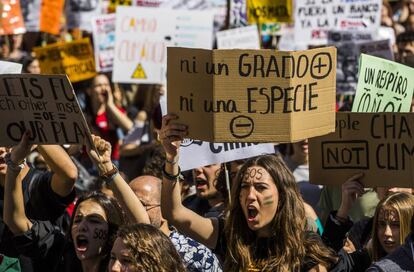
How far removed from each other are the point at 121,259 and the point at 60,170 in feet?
4.54

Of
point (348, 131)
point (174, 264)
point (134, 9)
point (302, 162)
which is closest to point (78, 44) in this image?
point (134, 9)

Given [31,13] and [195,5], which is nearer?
[195,5]

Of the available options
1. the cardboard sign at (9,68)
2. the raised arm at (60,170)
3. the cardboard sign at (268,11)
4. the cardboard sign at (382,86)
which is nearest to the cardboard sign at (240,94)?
the raised arm at (60,170)

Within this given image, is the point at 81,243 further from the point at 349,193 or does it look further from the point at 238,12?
the point at 238,12

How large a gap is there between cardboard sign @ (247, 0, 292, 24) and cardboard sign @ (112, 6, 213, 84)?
2.40 ft

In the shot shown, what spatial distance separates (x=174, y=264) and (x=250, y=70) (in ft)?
3.92

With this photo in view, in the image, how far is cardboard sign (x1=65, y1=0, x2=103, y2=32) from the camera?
1310 cm

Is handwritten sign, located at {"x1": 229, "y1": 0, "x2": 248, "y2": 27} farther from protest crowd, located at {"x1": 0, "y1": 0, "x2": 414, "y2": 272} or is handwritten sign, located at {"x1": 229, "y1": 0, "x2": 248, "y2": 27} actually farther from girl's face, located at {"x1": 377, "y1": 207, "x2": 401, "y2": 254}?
girl's face, located at {"x1": 377, "y1": 207, "x2": 401, "y2": 254}

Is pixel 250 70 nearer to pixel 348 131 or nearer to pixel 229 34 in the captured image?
pixel 348 131

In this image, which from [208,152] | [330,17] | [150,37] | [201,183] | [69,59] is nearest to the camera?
[208,152]

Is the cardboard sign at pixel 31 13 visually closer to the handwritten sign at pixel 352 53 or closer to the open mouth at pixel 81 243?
the handwritten sign at pixel 352 53

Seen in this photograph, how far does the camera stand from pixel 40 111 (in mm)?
5945

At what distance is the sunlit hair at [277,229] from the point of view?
5.56 metres

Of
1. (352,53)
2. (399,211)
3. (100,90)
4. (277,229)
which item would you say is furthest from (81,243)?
(352,53)
